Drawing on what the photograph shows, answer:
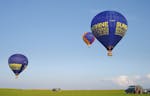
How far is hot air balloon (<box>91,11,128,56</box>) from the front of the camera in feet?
200

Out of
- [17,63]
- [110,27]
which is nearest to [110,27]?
[110,27]

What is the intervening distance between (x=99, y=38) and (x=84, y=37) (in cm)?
3072

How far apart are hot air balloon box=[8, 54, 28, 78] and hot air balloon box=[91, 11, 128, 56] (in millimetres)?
30820

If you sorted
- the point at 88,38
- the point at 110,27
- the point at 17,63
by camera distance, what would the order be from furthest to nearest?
1. the point at 88,38
2. the point at 17,63
3. the point at 110,27

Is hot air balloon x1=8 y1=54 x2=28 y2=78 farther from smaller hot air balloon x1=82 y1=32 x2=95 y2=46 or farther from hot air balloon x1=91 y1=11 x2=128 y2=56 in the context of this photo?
hot air balloon x1=91 y1=11 x2=128 y2=56

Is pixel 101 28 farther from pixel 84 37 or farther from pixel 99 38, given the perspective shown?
pixel 84 37

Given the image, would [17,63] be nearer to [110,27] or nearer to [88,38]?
[88,38]

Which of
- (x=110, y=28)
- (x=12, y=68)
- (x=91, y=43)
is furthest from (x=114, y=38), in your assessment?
Answer: (x=12, y=68)

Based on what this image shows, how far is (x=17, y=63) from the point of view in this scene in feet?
288

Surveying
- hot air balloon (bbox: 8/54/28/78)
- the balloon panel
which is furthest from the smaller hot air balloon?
the balloon panel

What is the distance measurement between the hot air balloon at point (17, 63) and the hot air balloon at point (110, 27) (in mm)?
30820

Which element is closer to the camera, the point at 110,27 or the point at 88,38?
the point at 110,27

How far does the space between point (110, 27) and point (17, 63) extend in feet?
110

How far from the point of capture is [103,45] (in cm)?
6291
